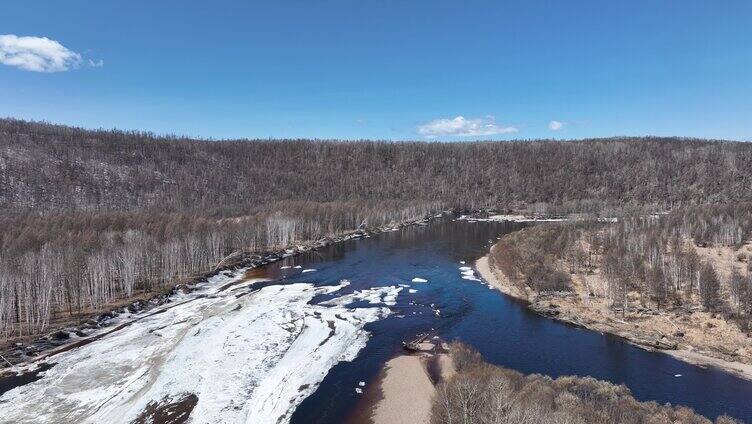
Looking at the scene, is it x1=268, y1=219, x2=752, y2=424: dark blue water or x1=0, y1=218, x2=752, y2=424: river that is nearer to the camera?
x1=0, y1=218, x2=752, y2=424: river

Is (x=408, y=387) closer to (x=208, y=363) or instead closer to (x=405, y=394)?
(x=405, y=394)

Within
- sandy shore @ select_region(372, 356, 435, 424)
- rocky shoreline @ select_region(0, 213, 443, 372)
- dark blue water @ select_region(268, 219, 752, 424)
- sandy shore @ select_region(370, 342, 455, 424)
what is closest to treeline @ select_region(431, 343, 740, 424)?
sandy shore @ select_region(372, 356, 435, 424)

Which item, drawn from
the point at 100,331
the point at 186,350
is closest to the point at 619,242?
the point at 186,350

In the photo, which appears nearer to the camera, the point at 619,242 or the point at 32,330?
the point at 32,330

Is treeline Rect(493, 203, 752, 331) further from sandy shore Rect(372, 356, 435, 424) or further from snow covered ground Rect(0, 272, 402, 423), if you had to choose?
sandy shore Rect(372, 356, 435, 424)

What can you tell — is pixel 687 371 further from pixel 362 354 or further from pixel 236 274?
pixel 236 274
